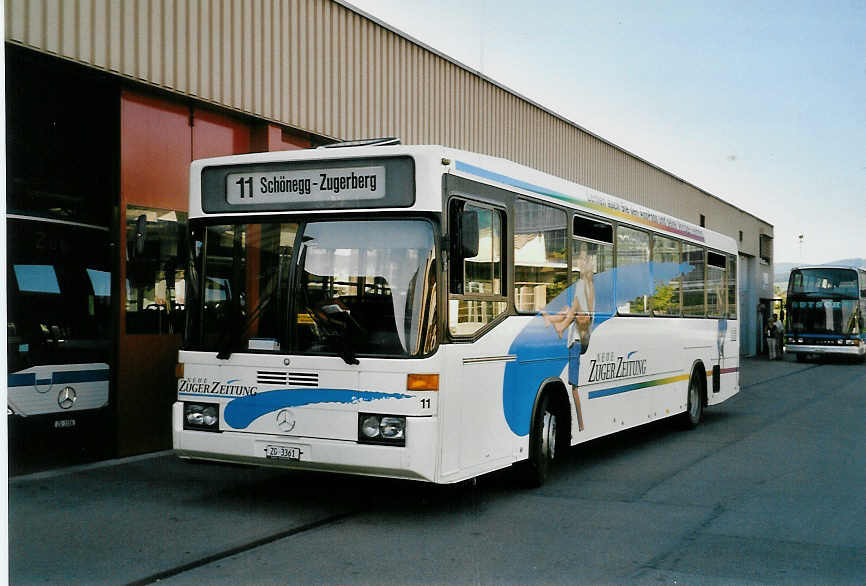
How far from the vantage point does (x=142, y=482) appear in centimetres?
941

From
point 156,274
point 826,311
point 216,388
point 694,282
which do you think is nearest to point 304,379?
point 216,388

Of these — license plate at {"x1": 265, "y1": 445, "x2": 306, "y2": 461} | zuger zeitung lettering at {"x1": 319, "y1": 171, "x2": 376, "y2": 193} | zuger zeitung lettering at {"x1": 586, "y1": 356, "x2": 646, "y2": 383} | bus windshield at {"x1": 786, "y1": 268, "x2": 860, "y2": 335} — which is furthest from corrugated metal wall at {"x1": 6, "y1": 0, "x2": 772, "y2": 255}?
bus windshield at {"x1": 786, "y1": 268, "x2": 860, "y2": 335}

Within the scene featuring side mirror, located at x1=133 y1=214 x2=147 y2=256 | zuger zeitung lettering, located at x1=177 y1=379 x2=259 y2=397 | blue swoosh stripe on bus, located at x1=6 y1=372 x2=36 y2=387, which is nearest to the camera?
zuger zeitung lettering, located at x1=177 y1=379 x2=259 y2=397

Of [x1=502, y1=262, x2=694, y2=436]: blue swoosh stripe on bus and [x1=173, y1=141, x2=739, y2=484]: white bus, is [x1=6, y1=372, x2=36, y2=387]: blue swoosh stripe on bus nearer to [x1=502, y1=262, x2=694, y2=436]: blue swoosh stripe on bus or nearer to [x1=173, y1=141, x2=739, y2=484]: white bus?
[x1=173, y1=141, x2=739, y2=484]: white bus

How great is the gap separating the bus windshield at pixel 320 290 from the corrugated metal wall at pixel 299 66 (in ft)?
12.1

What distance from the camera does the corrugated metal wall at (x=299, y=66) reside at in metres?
10.4

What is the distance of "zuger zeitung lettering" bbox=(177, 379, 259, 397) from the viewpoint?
769 centimetres

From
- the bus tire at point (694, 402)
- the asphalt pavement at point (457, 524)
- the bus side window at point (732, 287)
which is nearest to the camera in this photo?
the asphalt pavement at point (457, 524)

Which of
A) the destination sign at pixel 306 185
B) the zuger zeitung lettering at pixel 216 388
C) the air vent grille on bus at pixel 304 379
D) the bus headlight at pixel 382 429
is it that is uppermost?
the destination sign at pixel 306 185

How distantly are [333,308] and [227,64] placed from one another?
20.4 ft

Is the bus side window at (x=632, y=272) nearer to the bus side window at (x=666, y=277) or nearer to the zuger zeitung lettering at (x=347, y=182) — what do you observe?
the bus side window at (x=666, y=277)

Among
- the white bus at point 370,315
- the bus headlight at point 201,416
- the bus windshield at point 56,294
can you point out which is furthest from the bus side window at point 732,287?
the bus headlight at point 201,416

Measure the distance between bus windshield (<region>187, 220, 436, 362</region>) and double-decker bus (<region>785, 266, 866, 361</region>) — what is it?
3482cm

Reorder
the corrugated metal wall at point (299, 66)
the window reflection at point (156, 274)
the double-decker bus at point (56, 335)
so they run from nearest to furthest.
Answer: the double-decker bus at point (56, 335), the corrugated metal wall at point (299, 66), the window reflection at point (156, 274)
